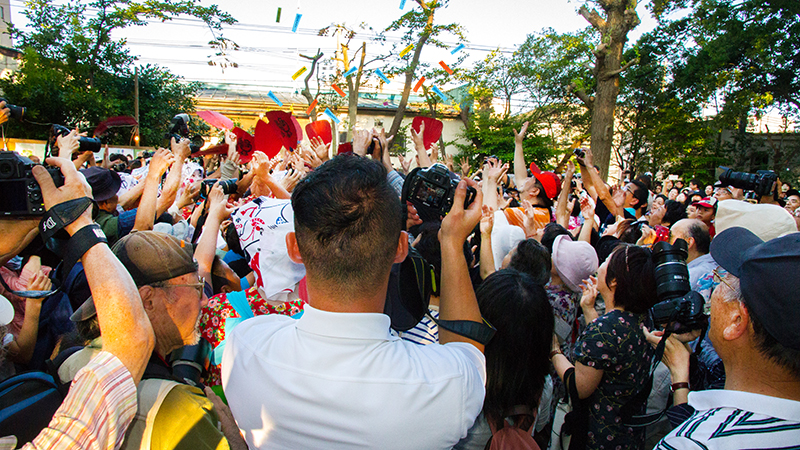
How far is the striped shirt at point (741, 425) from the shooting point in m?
1.11

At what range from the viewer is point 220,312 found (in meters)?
2.15

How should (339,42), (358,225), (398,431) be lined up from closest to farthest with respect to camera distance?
(398,431), (358,225), (339,42)

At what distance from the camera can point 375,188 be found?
1.20m

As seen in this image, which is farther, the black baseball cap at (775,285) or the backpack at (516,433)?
the backpack at (516,433)

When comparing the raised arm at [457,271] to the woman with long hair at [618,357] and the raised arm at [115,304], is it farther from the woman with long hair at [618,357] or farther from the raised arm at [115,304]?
the woman with long hair at [618,357]

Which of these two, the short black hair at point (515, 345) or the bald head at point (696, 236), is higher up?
the bald head at point (696, 236)

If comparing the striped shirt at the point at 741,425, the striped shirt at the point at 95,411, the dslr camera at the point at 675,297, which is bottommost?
the striped shirt at the point at 95,411

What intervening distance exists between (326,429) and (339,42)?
63.3ft

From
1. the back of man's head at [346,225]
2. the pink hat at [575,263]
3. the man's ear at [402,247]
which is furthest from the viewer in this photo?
the pink hat at [575,263]

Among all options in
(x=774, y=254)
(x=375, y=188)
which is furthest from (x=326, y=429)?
(x=774, y=254)

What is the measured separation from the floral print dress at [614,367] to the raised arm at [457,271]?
104cm

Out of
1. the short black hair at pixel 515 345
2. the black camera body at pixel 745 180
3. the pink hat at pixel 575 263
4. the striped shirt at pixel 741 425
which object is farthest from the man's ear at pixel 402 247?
the black camera body at pixel 745 180

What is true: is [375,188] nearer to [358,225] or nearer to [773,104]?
[358,225]

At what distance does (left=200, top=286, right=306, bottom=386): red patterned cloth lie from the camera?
2041 millimetres
